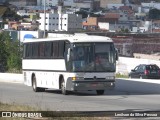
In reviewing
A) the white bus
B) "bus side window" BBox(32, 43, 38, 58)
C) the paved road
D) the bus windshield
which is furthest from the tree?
the bus windshield

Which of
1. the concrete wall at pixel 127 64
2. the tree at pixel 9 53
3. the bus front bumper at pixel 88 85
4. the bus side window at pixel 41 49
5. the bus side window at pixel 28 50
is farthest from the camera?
the concrete wall at pixel 127 64

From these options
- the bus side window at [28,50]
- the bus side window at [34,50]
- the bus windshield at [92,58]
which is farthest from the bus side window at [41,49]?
the bus windshield at [92,58]

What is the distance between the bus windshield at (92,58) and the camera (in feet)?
94.9

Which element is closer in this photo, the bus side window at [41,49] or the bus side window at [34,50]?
the bus side window at [41,49]

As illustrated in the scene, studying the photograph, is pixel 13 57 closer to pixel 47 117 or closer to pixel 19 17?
pixel 47 117

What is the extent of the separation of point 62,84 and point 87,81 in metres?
1.49

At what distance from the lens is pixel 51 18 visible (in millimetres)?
145375

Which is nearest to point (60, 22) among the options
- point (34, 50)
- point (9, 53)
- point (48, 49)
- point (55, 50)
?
point (9, 53)

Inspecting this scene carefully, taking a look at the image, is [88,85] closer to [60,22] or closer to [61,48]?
[61,48]

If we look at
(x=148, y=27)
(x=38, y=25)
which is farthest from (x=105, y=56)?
(x=148, y=27)

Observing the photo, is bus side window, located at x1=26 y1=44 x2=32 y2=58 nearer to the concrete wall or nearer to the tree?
the tree

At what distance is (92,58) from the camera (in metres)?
29.0

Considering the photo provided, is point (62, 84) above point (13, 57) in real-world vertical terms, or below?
above

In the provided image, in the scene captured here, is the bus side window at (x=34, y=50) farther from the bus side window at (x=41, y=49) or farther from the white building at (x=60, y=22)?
the white building at (x=60, y=22)
